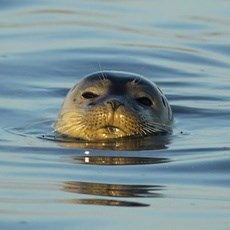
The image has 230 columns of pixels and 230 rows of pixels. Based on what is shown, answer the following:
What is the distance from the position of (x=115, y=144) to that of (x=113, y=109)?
0.84 ft

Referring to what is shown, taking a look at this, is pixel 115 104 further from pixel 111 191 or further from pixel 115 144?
pixel 111 191

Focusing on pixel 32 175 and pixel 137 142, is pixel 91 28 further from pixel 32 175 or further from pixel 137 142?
pixel 32 175

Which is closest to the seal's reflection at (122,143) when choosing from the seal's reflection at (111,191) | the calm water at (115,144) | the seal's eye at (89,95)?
the calm water at (115,144)

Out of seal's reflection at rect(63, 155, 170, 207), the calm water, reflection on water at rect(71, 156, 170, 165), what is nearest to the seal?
the calm water

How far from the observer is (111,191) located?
305 inches

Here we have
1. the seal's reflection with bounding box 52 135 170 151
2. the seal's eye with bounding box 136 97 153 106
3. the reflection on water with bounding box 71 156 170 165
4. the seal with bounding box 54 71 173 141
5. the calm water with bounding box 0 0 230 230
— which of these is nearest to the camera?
the calm water with bounding box 0 0 230 230

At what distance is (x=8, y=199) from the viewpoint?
7.45 metres

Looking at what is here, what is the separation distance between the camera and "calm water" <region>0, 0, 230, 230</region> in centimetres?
724

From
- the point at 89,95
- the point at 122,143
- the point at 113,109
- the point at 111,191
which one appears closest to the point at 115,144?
the point at 122,143

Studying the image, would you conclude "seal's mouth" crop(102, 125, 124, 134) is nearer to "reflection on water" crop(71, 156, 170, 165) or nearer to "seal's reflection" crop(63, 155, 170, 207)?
"reflection on water" crop(71, 156, 170, 165)

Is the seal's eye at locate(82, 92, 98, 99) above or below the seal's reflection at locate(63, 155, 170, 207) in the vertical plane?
above

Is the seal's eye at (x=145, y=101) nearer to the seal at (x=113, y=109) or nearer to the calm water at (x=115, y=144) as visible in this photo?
the seal at (x=113, y=109)

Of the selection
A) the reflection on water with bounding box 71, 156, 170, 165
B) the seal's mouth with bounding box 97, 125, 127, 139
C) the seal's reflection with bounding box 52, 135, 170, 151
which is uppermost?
the seal's mouth with bounding box 97, 125, 127, 139

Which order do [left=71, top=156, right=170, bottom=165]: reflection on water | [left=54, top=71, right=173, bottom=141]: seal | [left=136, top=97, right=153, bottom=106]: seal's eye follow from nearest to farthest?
[left=71, top=156, right=170, bottom=165]: reflection on water < [left=54, top=71, right=173, bottom=141]: seal < [left=136, top=97, right=153, bottom=106]: seal's eye
